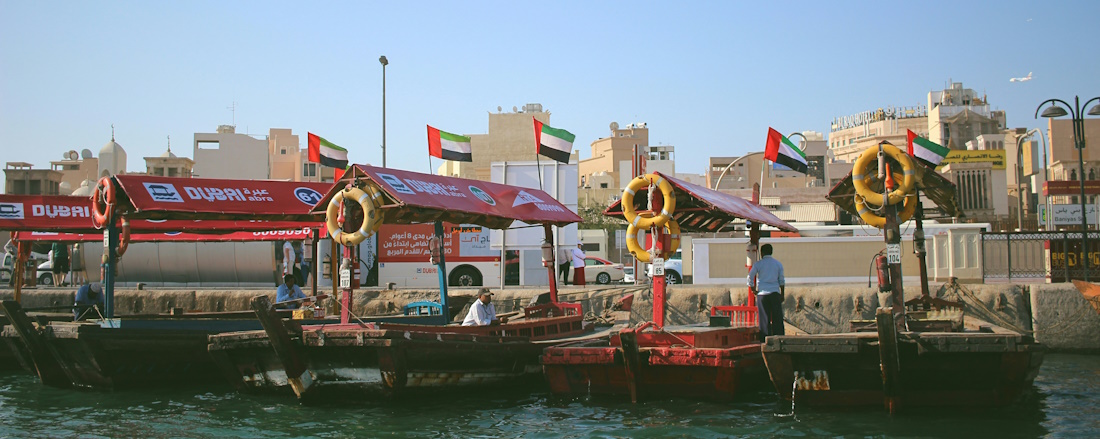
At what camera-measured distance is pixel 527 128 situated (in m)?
68.4

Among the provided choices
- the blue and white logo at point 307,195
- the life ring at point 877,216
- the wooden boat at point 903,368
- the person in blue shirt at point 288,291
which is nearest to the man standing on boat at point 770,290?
the life ring at point 877,216

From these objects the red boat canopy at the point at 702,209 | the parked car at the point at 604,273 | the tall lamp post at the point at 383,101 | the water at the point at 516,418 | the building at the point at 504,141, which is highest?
the building at the point at 504,141

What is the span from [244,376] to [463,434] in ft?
13.3

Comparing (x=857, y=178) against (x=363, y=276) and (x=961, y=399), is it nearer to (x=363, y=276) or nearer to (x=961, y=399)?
(x=961, y=399)

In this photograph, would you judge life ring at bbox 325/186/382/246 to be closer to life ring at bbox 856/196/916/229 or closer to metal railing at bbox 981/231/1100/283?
life ring at bbox 856/196/916/229

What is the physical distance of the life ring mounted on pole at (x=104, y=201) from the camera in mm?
14227

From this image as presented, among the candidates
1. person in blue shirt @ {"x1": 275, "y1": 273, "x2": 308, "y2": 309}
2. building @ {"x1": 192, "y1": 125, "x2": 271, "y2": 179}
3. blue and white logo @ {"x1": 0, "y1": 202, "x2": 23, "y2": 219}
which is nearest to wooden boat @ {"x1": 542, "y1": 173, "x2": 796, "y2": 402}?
person in blue shirt @ {"x1": 275, "y1": 273, "x2": 308, "y2": 309}

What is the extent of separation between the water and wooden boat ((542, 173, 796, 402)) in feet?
0.83

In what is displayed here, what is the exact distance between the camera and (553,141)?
2027cm

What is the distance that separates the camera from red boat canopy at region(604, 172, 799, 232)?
13477 mm

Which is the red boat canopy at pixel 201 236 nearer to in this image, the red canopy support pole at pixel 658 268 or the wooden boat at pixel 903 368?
the red canopy support pole at pixel 658 268

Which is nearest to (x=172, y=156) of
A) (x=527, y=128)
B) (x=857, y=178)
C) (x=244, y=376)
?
(x=527, y=128)

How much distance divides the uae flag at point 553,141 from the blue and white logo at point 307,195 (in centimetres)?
508

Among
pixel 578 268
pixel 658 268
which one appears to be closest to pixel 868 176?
pixel 658 268
